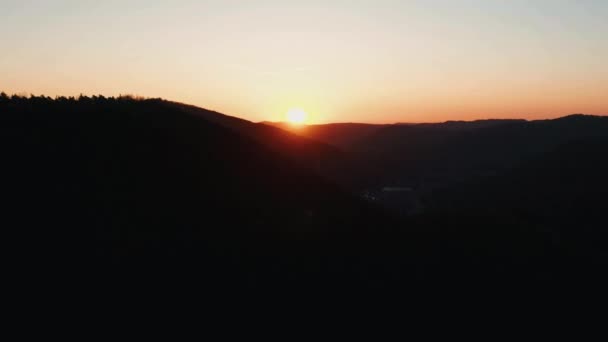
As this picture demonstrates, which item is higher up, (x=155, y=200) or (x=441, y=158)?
(x=155, y=200)

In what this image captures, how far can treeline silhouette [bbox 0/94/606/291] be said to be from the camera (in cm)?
1888

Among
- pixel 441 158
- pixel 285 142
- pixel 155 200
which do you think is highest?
pixel 285 142

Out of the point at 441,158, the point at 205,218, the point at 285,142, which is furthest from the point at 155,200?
the point at 441,158

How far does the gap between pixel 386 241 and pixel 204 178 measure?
11.5 m

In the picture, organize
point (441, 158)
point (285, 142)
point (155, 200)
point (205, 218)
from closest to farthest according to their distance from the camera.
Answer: point (155, 200)
point (205, 218)
point (285, 142)
point (441, 158)

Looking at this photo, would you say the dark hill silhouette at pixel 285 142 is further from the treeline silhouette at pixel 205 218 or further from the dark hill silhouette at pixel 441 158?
the treeline silhouette at pixel 205 218

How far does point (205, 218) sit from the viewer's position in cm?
2402

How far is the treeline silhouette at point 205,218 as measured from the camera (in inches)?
743

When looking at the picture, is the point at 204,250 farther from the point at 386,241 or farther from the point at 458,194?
the point at 458,194

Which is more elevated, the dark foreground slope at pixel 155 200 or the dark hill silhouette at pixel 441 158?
the dark foreground slope at pixel 155 200

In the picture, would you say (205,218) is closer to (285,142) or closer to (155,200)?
(155,200)

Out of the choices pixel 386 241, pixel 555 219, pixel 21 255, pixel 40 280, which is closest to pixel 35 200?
pixel 21 255

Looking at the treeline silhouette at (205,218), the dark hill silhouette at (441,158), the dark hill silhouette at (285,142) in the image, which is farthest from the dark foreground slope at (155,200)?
the dark hill silhouette at (441,158)

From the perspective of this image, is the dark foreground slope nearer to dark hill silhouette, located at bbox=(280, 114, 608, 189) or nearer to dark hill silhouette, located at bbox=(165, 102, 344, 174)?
dark hill silhouette, located at bbox=(165, 102, 344, 174)
